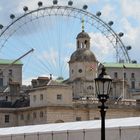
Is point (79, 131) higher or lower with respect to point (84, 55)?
lower

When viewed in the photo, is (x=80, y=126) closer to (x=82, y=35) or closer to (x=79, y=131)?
(x=79, y=131)

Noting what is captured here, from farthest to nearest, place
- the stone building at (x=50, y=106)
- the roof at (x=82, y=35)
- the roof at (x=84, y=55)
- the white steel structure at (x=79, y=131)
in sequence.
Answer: the roof at (x=82, y=35) → the roof at (x=84, y=55) → the stone building at (x=50, y=106) → the white steel structure at (x=79, y=131)

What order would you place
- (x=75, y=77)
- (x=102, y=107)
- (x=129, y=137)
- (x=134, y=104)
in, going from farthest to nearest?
(x=75, y=77), (x=134, y=104), (x=129, y=137), (x=102, y=107)

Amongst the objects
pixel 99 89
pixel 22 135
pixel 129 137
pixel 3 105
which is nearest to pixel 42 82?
pixel 3 105

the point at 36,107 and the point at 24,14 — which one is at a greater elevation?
the point at 24,14

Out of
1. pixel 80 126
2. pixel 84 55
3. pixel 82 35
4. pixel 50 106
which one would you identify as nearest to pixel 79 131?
pixel 80 126

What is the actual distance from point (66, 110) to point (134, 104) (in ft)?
54.5

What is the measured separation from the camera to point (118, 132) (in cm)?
6688

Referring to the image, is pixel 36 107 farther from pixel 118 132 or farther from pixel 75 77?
pixel 118 132

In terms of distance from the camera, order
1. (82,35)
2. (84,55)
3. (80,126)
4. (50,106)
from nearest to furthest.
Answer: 1. (80,126)
2. (50,106)
3. (84,55)
4. (82,35)

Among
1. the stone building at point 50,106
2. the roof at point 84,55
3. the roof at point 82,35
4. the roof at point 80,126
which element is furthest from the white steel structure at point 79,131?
the roof at point 82,35

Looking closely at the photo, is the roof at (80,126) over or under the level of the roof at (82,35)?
under

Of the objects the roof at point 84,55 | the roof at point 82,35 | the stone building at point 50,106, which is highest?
the roof at point 82,35

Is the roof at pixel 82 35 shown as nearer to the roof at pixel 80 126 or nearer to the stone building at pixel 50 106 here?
the stone building at pixel 50 106
